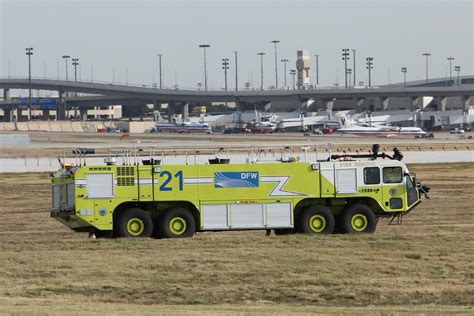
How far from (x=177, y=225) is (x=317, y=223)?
4.33 m

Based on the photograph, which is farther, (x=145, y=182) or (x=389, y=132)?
(x=389, y=132)

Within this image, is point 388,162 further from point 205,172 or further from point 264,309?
point 264,309

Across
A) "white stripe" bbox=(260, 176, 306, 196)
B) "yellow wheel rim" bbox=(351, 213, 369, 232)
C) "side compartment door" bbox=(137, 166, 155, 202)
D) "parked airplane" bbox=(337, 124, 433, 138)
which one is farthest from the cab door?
"parked airplane" bbox=(337, 124, 433, 138)

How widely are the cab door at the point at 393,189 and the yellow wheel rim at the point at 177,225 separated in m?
6.34

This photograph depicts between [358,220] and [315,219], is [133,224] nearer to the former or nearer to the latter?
[315,219]

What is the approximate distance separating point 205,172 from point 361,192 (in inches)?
193

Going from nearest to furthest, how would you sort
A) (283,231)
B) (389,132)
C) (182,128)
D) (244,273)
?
1. (244,273)
2. (283,231)
3. (389,132)
4. (182,128)

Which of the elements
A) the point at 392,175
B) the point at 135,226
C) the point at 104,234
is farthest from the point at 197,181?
the point at 392,175

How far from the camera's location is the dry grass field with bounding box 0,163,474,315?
78.0 feet

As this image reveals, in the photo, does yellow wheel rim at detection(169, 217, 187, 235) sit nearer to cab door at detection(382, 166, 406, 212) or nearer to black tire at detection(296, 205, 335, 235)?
black tire at detection(296, 205, 335, 235)

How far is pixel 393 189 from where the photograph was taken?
114ft

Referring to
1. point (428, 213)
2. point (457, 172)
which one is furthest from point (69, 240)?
point (457, 172)

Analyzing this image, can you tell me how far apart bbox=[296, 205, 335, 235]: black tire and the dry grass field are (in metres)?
0.78

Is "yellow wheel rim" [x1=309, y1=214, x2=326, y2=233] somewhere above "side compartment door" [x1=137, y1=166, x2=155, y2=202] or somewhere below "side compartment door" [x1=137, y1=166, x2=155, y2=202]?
below
